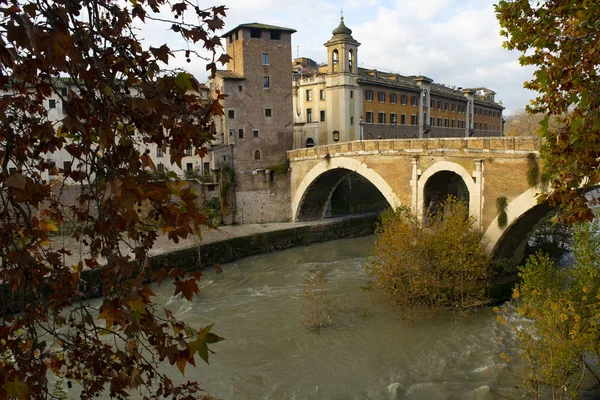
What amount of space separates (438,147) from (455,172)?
3.37 ft

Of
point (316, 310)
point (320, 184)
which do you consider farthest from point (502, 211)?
point (320, 184)

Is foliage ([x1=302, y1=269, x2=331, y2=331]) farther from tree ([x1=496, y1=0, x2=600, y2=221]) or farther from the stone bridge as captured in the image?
tree ([x1=496, y1=0, x2=600, y2=221])

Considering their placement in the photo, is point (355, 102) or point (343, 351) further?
point (355, 102)

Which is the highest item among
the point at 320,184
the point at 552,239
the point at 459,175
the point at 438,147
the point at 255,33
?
the point at 255,33

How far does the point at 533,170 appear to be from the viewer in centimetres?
1298

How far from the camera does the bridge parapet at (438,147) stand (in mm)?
13266

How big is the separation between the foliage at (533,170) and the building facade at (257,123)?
13.1m

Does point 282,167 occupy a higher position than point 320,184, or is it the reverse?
point 282,167

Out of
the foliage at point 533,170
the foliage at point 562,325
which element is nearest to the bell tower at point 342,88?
the foliage at point 533,170

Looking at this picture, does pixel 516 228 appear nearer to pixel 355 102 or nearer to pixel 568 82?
pixel 568 82

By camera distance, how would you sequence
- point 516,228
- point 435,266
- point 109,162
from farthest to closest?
1. point 516,228
2. point 435,266
3. point 109,162

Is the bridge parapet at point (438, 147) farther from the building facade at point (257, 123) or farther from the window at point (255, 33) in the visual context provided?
the window at point (255, 33)

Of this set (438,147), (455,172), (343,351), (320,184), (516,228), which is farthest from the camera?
(320,184)

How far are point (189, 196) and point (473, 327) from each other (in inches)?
456
